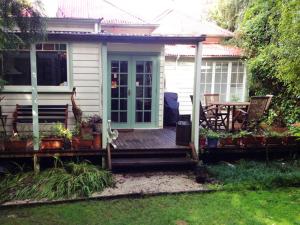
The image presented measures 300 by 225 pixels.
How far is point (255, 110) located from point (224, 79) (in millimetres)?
4302

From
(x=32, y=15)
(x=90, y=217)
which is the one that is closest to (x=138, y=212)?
(x=90, y=217)

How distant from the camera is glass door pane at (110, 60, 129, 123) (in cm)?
758

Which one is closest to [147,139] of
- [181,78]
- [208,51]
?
[181,78]

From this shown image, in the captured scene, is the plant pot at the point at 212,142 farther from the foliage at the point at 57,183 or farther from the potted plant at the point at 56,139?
the potted plant at the point at 56,139

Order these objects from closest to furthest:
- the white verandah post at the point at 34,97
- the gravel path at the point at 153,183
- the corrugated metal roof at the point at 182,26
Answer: the gravel path at the point at 153,183, the white verandah post at the point at 34,97, the corrugated metal roof at the point at 182,26

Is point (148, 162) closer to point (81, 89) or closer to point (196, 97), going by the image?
point (196, 97)

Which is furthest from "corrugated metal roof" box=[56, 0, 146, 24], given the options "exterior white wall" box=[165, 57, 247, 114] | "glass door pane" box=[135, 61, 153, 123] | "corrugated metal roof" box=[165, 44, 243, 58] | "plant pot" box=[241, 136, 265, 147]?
"plant pot" box=[241, 136, 265, 147]

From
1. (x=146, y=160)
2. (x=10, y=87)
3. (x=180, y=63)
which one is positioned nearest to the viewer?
(x=146, y=160)

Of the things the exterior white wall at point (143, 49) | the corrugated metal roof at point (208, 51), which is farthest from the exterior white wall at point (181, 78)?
the exterior white wall at point (143, 49)

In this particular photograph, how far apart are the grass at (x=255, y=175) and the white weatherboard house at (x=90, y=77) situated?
1.34 m

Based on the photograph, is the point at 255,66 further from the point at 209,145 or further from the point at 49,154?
the point at 49,154

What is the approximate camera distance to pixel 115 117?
7.76 meters

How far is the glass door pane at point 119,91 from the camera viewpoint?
24.9 feet

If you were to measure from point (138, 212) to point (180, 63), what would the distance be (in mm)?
7111
